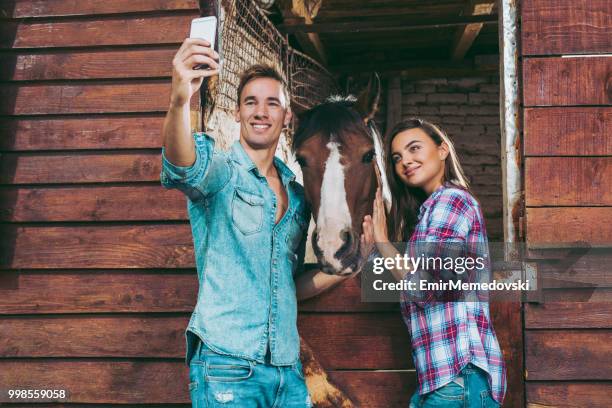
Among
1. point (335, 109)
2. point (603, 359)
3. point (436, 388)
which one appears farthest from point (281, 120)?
point (603, 359)

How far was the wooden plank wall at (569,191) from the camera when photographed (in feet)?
7.86

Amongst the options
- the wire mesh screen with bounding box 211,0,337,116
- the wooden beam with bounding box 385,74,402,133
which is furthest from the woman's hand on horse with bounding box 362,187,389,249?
the wooden beam with bounding box 385,74,402,133

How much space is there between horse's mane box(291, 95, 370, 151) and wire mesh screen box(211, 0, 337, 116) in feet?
1.82

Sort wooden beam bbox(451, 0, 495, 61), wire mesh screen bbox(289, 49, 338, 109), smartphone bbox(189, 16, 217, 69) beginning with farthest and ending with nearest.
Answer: wire mesh screen bbox(289, 49, 338, 109) → wooden beam bbox(451, 0, 495, 61) → smartphone bbox(189, 16, 217, 69)

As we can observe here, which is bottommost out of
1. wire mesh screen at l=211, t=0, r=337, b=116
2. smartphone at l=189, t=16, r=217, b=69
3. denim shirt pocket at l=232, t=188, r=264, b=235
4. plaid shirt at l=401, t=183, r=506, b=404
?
plaid shirt at l=401, t=183, r=506, b=404

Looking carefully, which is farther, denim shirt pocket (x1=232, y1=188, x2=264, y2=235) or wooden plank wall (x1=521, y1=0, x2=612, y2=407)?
wooden plank wall (x1=521, y1=0, x2=612, y2=407)

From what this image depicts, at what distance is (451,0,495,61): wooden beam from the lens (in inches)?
162

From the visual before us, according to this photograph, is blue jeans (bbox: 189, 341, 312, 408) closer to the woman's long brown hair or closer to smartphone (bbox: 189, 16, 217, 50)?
the woman's long brown hair

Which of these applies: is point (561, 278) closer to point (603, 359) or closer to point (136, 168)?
point (603, 359)

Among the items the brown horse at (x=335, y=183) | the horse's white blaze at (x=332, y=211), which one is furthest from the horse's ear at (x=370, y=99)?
the horse's white blaze at (x=332, y=211)

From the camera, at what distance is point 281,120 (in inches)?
84.7

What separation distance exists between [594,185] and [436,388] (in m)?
1.21

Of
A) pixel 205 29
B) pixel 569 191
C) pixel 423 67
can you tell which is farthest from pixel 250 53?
pixel 423 67

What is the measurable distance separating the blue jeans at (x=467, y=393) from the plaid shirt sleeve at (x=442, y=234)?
0.26 metres
